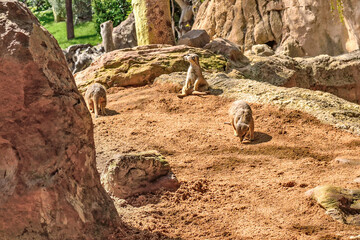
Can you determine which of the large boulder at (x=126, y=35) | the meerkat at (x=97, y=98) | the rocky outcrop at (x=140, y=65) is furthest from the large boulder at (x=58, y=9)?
the meerkat at (x=97, y=98)

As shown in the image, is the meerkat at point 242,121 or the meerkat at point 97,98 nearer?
the meerkat at point 242,121

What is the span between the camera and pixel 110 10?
22219mm

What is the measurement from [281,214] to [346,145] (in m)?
2.44

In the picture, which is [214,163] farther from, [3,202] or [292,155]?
[3,202]

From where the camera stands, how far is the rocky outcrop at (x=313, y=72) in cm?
978

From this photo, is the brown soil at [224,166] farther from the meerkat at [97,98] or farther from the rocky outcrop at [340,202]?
the meerkat at [97,98]

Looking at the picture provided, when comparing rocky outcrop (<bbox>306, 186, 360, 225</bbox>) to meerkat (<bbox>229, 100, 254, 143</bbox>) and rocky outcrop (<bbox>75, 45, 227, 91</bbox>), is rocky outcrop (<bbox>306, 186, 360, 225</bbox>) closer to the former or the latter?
meerkat (<bbox>229, 100, 254, 143</bbox>)

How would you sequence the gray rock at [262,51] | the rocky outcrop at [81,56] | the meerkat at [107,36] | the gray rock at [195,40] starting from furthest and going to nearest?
the rocky outcrop at [81,56] → the meerkat at [107,36] → the gray rock at [262,51] → the gray rock at [195,40]

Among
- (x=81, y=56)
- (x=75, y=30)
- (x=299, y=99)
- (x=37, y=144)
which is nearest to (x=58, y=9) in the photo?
(x=75, y=30)

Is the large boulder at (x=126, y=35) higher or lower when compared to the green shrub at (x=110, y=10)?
lower

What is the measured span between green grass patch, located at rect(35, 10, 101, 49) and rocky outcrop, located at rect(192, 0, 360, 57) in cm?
884

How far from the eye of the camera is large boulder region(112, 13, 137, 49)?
57.5 ft

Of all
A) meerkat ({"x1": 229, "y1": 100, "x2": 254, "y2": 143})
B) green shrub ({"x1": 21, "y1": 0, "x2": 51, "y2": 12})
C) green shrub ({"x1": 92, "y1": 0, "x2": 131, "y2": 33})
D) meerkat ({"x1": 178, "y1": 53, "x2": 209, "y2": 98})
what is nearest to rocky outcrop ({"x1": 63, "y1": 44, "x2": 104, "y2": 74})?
green shrub ({"x1": 92, "y1": 0, "x2": 131, "y2": 33})

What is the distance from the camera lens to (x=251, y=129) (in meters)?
5.79
